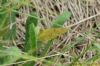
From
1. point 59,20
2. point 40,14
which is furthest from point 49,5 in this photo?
point 59,20

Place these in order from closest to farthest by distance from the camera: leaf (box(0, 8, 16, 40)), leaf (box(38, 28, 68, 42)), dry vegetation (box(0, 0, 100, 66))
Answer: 1. leaf (box(38, 28, 68, 42))
2. leaf (box(0, 8, 16, 40))
3. dry vegetation (box(0, 0, 100, 66))

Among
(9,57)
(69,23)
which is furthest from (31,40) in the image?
(69,23)

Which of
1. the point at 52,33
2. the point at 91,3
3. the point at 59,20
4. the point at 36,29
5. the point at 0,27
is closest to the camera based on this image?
the point at 52,33

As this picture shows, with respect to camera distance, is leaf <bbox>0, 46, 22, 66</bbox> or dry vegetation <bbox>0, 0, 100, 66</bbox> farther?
dry vegetation <bbox>0, 0, 100, 66</bbox>

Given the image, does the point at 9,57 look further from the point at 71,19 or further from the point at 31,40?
the point at 71,19

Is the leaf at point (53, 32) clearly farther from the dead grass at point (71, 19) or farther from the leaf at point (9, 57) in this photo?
the dead grass at point (71, 19)

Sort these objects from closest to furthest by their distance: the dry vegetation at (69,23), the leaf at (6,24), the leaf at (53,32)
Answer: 1. the leaf at (53,32)
2. the leaf at (6,24)
3. the dry vegetation at (69,23)

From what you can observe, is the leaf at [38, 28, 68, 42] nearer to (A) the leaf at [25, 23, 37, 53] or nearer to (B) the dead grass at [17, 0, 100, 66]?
(A) the leaf at [25, 23, 37, 53]

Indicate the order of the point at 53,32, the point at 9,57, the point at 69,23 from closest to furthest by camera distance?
1. the point at 53,32
2. the point at 9,57
3. the point at 69,23

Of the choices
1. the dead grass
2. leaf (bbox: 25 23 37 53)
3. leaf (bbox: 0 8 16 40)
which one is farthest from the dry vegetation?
leaf (bbox: 25 23 37 53)

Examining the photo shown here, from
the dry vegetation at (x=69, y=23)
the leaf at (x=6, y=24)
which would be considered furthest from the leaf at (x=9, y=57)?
the dry vegetation at (x=69, y=23)

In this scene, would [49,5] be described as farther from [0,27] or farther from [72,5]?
[0,27]
